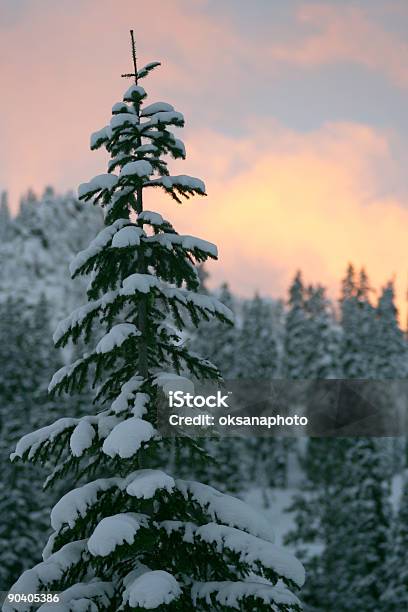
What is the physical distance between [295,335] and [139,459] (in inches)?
2517

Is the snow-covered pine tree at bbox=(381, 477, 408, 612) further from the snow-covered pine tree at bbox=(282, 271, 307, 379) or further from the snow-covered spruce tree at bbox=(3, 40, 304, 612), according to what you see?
the snow-covered pine tree at bbox=(282, 271, 307, 379)

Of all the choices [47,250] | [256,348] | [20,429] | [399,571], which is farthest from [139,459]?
[47,250]

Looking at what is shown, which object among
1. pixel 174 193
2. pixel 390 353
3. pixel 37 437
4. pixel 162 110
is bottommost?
pixel 37 437

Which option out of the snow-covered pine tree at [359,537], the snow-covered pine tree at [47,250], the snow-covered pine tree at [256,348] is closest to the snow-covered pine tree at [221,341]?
the snow-covered pine tree at [256,348]

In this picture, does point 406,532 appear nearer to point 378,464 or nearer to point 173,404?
point 378,464

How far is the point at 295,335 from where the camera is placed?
71312 mm

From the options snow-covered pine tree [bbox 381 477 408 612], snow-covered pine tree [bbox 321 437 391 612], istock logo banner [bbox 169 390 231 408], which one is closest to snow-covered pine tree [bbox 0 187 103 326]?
snow-covered pine tree [bbox 321 437 391 612]

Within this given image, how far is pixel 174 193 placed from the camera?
354 inches

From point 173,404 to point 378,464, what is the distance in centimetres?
3498

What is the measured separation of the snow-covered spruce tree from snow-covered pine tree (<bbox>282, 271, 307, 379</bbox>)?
199ft

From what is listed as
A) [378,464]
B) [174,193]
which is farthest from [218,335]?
[174,193]

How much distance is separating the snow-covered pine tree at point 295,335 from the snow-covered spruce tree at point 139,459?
199 ft

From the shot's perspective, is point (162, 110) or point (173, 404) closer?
point (173, 404)

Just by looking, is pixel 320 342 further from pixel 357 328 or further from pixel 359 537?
pixel 359 537
